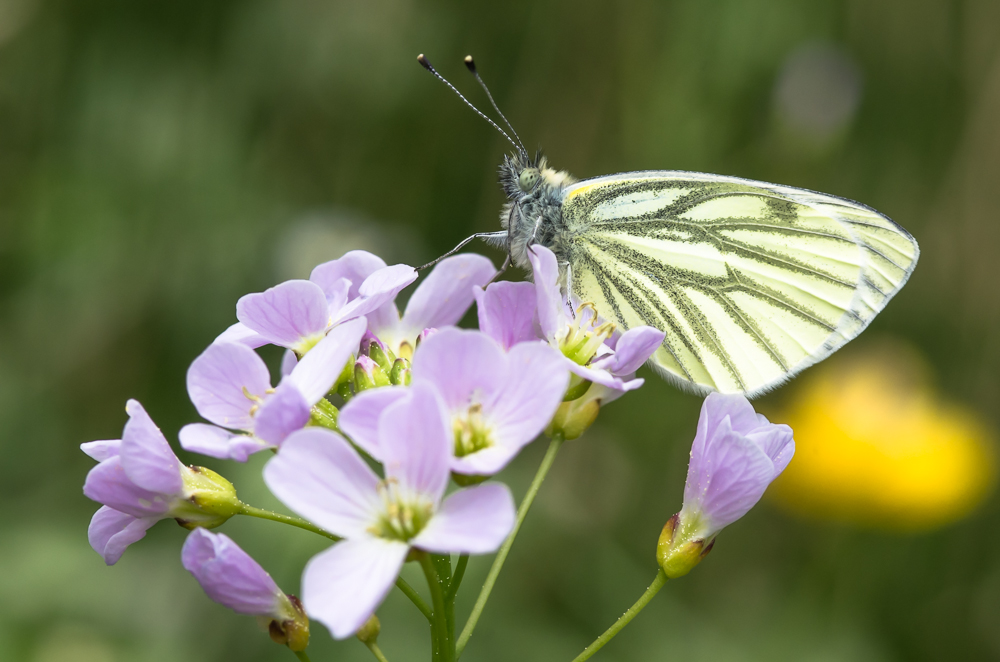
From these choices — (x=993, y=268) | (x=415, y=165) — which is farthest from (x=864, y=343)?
(x=415, y=165)

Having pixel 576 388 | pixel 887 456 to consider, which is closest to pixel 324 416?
pixel 576 388

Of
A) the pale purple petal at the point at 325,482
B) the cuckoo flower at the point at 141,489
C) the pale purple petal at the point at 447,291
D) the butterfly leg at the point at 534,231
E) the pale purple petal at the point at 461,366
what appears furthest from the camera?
the butterfly leg at the point at 534,231

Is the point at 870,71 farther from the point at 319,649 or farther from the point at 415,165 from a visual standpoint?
the point at 319,649

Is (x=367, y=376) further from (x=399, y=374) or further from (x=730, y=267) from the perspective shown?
(x=730, y=267)

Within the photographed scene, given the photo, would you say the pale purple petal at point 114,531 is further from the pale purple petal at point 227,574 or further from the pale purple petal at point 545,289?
the pale purple petal at point 545,289

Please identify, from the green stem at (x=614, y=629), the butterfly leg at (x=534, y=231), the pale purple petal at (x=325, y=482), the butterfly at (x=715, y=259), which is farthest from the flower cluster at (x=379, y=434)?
the butterfly at (x=715, y=259)

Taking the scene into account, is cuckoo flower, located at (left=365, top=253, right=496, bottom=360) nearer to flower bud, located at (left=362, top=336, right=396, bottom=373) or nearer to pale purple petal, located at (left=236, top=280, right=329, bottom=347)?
flower bud, located at (left=362, top=336, right=396, bottom=373)
